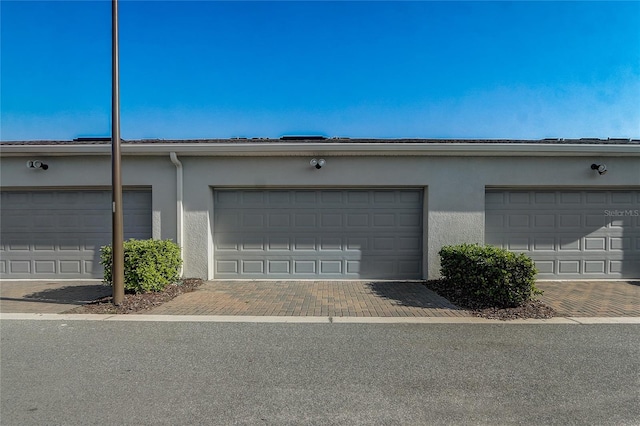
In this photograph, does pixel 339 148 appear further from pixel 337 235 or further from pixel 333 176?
pixel 337 235

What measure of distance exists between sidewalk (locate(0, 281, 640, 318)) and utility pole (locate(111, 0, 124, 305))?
2.94ft

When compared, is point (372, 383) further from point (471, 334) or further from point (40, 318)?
point (40, 318)

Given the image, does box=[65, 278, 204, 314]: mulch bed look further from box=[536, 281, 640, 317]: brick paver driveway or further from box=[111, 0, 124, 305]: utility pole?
box=[536, 281, 640, 317]: brick paver driveway

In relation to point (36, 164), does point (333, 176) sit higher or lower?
lower

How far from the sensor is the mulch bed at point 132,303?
591 cm

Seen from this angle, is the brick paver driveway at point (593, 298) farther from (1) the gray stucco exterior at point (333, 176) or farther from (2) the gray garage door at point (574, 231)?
(1) the gray stucco exterior at point (333, 176)

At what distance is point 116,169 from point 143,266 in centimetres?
191

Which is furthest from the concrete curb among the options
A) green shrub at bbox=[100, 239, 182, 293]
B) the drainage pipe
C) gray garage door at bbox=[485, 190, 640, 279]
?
gray garage door at bbox=[485, 190, 640, 279]

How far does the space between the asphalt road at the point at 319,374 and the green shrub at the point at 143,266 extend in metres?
1.52

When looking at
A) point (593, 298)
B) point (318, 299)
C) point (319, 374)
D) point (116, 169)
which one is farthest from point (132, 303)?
point (593, 298)

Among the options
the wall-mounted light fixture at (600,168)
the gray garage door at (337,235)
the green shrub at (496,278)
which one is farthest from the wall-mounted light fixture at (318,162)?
the wall-mounted light fixture at (600,168)

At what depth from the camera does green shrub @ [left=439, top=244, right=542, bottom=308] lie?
589 cm

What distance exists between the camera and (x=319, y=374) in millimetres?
3580

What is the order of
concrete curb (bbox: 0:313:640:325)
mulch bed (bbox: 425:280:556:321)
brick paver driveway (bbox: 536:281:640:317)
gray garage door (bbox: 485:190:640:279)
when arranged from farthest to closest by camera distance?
gray garage door (bbox: 485:190:640:279) → brick paver driveway (bbox: 536:281:640:317) → mulch bed (bbox: 425:280:556:321) → concrete curb (bbox: 0:313:640:325)
